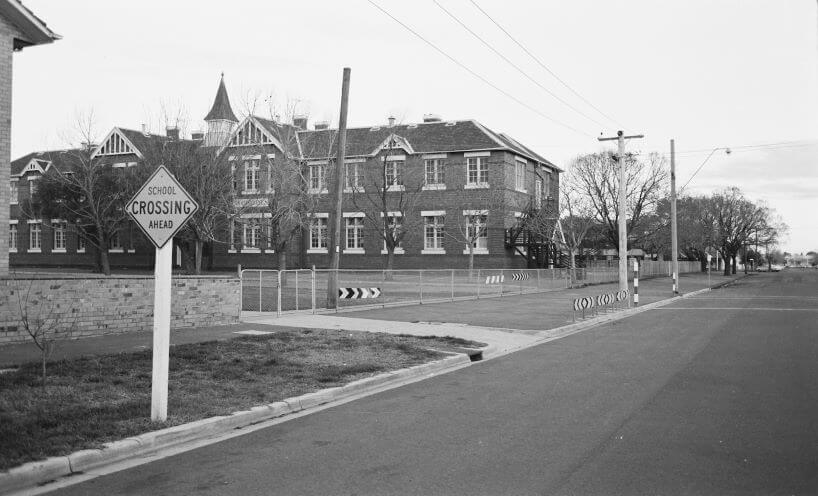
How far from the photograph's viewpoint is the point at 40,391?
857 centimetres

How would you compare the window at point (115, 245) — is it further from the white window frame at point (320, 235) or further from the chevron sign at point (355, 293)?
the chevron sign at point (355, 293)

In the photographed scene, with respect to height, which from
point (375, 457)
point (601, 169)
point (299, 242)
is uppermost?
point (601, 169)

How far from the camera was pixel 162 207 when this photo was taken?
303 inches

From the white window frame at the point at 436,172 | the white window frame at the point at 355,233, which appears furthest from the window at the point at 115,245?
the white window frame at the point at 436,172

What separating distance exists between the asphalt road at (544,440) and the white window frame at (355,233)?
3938 cm

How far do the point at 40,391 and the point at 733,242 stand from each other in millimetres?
91027

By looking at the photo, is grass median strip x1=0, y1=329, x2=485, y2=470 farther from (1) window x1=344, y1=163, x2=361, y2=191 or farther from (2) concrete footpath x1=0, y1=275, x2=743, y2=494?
(1) window x1=344, y1=163, x2=361, y2=191

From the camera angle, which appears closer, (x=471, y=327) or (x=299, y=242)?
(x=471, y=327)

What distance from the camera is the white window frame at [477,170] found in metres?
47.2

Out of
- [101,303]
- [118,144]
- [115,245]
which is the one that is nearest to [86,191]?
[118,144]

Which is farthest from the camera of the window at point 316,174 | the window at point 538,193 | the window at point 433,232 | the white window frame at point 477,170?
the window at point 538,193

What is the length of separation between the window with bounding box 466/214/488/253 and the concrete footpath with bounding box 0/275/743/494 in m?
17.6

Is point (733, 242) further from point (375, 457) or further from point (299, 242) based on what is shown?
point (375, 457)

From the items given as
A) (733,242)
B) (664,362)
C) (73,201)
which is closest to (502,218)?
(73,201)
